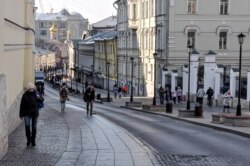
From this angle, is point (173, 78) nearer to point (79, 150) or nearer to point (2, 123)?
point (79, 150)

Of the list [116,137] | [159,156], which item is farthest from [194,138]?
[159,156]

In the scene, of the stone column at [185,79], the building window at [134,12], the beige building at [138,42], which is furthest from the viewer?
the building window at [134,12]

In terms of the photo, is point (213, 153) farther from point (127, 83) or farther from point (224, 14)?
point (127, 83)

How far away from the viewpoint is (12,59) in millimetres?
20344

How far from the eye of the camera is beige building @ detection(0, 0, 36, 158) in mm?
14000

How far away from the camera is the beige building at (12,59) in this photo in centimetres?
1400

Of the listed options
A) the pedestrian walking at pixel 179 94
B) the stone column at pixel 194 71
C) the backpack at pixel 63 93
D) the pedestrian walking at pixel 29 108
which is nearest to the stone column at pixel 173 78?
the pedestrian walking at pixel 179 94

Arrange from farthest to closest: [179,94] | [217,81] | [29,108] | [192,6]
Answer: [192,6] → [179,94] → [217,81] → [29,108]

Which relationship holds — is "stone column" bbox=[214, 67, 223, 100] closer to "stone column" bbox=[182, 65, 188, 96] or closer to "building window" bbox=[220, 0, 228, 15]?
"stone column" bbox=[182, 65, 188, 96]

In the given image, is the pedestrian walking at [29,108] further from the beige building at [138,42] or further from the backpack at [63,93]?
the beige building at [138,42]

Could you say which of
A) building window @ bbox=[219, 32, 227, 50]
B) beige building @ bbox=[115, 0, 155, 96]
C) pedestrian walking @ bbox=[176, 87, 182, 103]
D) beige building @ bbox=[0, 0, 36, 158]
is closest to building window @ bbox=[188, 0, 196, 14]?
building window @ bbox=[219, 32, 227, 50]

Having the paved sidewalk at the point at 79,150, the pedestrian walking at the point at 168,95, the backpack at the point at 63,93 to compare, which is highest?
the backpack at the point at 63,93

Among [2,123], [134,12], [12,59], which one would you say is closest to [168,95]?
[134,12]

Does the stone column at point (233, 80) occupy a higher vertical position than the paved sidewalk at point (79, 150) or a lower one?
higher
